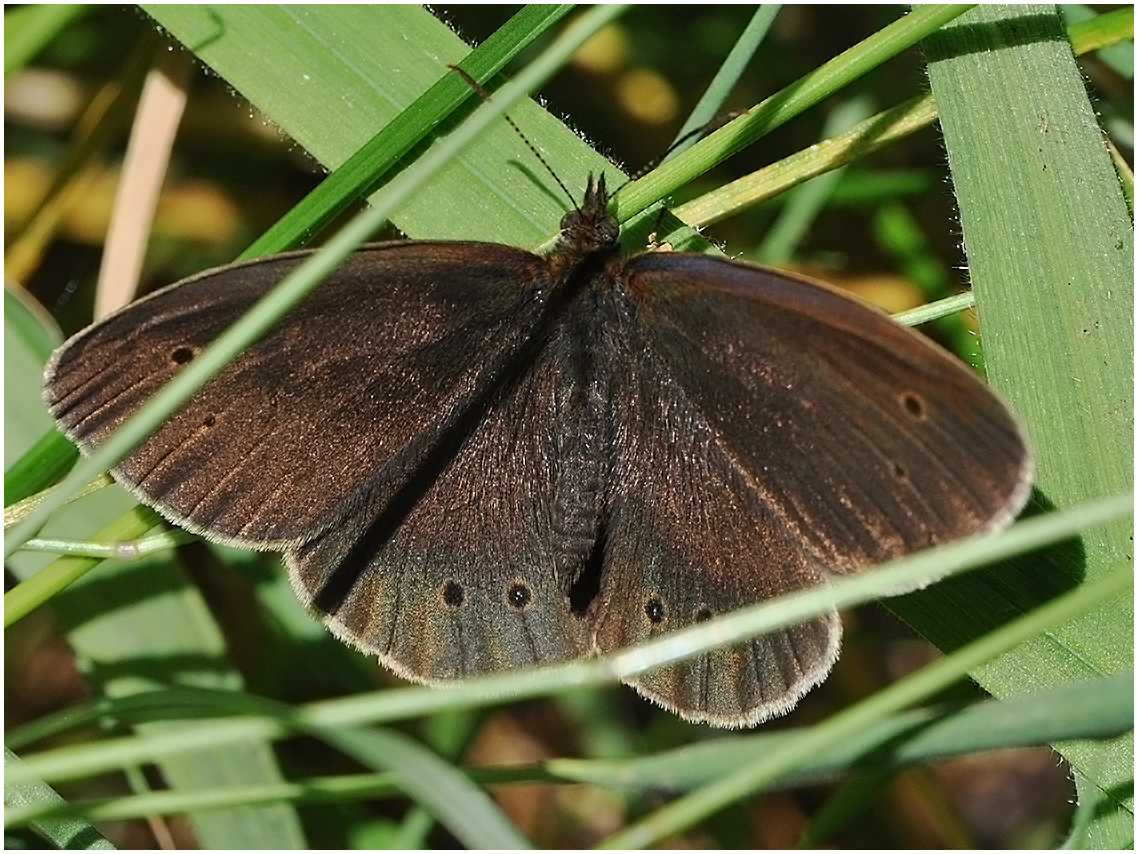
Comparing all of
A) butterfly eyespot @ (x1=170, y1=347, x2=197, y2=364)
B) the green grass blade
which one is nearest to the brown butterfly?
butterfly eyespot @ (x1=170, y1=347, x2=197, y2=364)

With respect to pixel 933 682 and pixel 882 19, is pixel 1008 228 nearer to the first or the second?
pixel 933 682

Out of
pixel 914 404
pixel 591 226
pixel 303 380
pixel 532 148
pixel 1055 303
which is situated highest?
pixel 532 148

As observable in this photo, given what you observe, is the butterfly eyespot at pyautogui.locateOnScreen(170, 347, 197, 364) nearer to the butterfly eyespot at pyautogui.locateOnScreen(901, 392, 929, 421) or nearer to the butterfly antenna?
the butterfly antenna

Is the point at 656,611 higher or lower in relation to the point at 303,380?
lower

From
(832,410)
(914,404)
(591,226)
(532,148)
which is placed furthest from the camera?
(532,148)

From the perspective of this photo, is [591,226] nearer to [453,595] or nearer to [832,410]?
[832,410]

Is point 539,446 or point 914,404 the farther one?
point 539,446

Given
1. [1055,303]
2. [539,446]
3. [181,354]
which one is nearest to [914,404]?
[1055,303]
